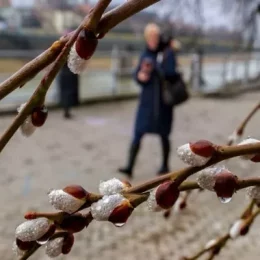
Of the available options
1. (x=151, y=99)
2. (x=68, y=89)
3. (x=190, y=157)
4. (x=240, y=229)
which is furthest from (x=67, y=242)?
(x=68, y=89)

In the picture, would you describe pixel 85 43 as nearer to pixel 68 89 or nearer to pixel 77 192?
pixel 77 192

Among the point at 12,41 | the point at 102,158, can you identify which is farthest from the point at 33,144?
the point at 12,41

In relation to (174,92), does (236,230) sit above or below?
above

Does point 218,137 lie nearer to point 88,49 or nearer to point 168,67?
point 168,67

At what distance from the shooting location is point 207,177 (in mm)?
407

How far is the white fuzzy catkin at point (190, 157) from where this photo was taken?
15.8 inches

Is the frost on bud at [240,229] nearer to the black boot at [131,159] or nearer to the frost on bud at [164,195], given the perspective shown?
the frost on bud at [164,195]

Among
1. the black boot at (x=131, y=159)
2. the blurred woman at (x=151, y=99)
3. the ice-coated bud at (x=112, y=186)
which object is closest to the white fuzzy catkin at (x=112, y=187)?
→ the ice-coated bud at (x=112, y=186)

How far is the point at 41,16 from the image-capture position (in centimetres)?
753

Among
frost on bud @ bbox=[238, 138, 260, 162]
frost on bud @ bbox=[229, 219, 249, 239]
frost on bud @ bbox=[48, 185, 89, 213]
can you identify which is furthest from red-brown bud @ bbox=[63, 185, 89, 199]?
frost on bud @ bbox=[229, 219, 249, 239]

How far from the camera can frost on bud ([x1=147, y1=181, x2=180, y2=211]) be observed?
0.40 metres

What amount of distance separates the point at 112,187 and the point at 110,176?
3.86 m

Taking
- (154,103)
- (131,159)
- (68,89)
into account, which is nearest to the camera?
(154,103)

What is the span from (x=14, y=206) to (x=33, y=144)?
5.89ft
